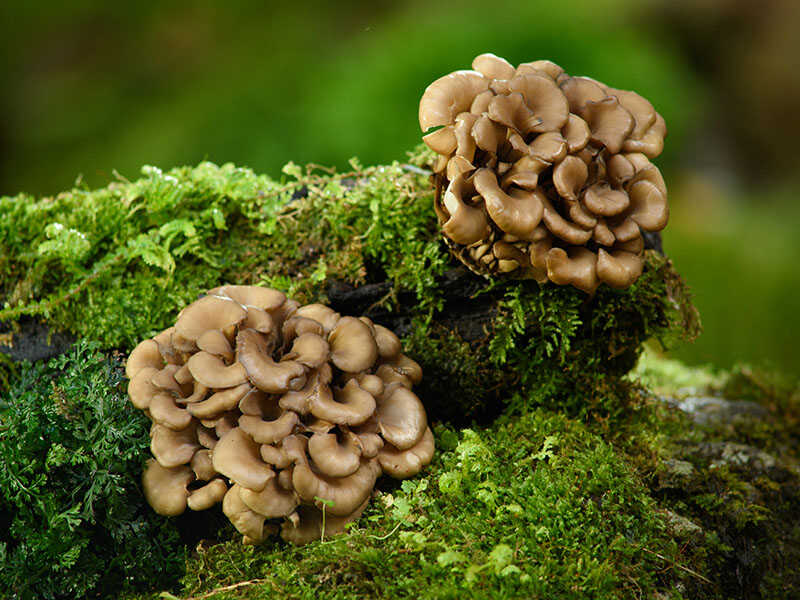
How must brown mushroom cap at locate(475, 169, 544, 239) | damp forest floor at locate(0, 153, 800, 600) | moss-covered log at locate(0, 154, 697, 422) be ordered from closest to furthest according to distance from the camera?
damp forest floor at locate(0, 153, 800, 600), brown mushroom cap at locate(475, 169, 544, 239), moss-covered log at locate(0, 154, 697, 422)

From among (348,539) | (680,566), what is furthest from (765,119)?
(348,539)

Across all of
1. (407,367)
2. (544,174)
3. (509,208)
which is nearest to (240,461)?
(407,367)

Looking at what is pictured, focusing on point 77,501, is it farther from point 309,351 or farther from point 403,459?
point 403,459

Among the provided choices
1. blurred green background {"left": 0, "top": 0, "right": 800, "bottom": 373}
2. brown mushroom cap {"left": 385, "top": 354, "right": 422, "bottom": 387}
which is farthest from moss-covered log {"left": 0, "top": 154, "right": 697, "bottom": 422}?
blurred green background {"left": 0, "top": 0, "right": 800, "bottom": 373}

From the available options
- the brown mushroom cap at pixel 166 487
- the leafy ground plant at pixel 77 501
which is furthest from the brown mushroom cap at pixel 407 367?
the leafy ground plant at pixel 77 501

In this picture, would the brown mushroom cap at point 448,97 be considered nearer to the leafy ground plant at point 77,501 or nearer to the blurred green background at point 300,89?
the leafy ground plant at point 77,501

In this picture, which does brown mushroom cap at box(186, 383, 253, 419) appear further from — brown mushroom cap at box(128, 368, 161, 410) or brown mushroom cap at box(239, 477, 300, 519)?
brown mushroom cap at box(239, 477, 300, 519)

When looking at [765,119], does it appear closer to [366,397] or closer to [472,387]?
[472,387]
